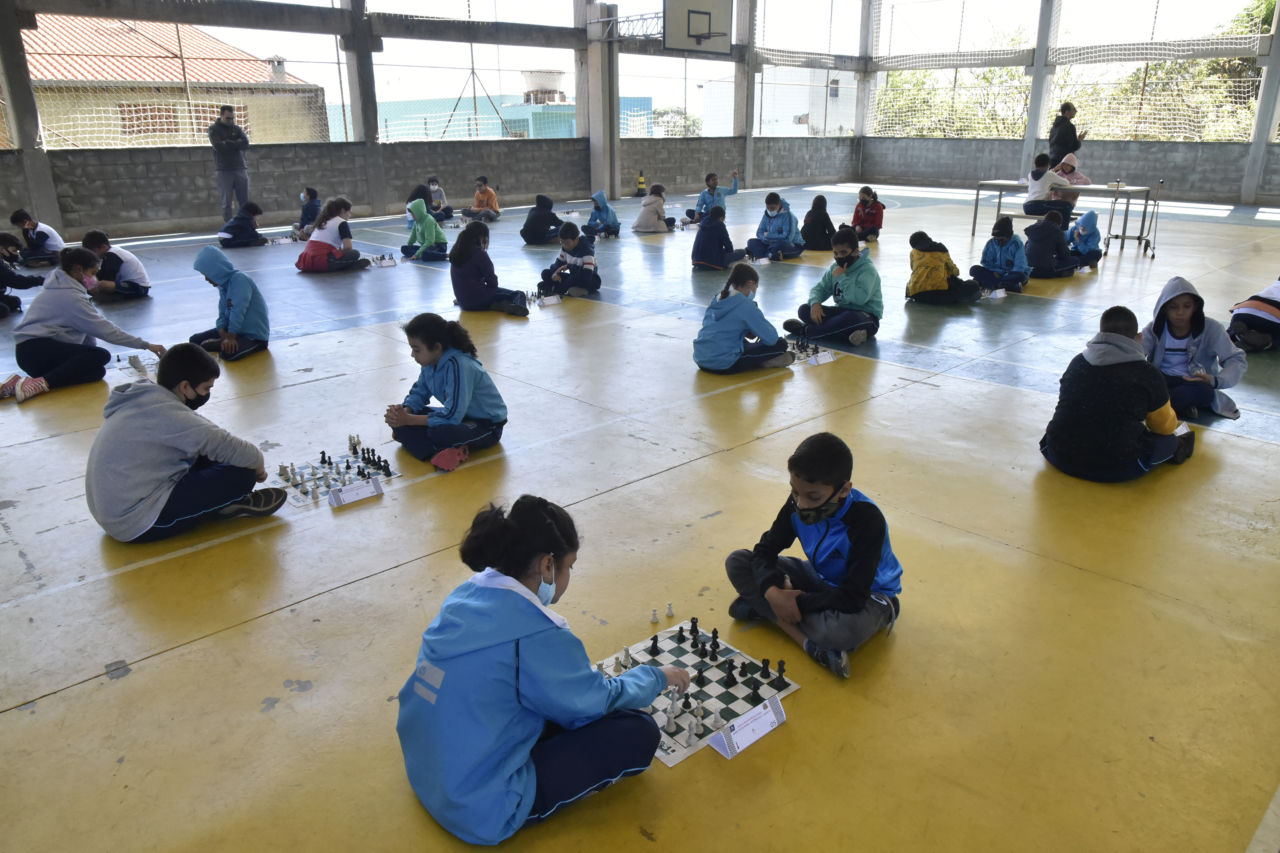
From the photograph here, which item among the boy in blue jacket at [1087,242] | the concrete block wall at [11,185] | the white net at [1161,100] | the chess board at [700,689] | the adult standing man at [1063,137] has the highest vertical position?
the white net at [1161,100]

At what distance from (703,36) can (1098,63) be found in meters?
11.7

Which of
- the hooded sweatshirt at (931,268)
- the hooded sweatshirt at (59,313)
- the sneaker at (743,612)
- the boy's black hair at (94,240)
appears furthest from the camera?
the hooded sweatshirt at (931,268)

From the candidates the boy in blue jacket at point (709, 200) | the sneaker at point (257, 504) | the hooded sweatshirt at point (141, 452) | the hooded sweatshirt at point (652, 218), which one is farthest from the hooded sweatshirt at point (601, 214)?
the hooded sweatshirt at point (141, 452)

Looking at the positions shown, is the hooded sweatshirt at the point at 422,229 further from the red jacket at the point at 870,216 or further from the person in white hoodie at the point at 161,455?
the person in white hoodie at the point at 161,455

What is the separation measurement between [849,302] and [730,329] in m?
1.87

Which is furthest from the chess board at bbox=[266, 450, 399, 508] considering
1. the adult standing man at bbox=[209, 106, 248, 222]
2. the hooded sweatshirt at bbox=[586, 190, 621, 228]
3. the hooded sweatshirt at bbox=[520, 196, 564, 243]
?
the adult standing man at bbox=[209, 106, 248, 222]

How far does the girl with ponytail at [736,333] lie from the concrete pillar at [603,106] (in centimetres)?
1785

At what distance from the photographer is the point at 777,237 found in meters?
13.7

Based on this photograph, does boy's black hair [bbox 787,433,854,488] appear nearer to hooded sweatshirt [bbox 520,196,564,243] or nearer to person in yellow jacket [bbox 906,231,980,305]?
person in yellow jacket [bbox 906,231,980,305]

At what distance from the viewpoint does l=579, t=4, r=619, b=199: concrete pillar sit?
22859 millimetres

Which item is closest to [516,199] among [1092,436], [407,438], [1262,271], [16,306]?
[16,306]

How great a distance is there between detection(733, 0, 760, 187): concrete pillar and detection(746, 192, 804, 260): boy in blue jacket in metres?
14.9

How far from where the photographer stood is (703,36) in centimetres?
2288

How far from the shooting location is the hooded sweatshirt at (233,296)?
8.20 metres
